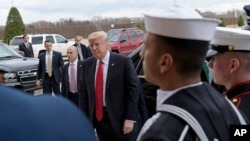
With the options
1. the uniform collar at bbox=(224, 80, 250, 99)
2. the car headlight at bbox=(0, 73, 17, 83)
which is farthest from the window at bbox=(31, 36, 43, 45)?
the uniform collar at bbox=(224, 80, 250, 99)

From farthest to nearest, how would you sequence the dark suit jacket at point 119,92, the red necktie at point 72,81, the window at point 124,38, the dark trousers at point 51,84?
the window at point 124,38, the dark trousers at point 51,84, the red necktie at point 72,81, the dark suit jacket at point 119,92

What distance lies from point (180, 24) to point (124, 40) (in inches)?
832

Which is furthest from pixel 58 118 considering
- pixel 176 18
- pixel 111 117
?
pixel 111 117

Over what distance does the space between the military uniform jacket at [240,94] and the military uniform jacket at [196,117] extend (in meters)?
0.66

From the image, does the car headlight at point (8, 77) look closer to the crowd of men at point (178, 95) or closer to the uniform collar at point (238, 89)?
the crowd of men at point (178, 95)

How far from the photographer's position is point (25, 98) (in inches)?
39.9

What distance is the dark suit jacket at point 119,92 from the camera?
15.1 feet

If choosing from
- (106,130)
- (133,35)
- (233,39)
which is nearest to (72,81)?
(106,130)

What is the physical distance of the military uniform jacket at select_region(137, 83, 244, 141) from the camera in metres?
1.64

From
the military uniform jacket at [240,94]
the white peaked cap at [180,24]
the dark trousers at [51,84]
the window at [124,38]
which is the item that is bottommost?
the window at [124,38]

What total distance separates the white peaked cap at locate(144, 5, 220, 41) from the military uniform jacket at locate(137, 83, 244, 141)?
0.22m

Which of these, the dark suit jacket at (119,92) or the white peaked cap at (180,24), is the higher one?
the white peaked cap at (180,24)

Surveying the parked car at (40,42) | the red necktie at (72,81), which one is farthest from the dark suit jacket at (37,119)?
the parked car at (40,42)

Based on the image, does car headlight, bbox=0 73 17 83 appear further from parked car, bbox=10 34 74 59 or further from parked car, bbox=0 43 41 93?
parked car, bbox=10 34 74 59
